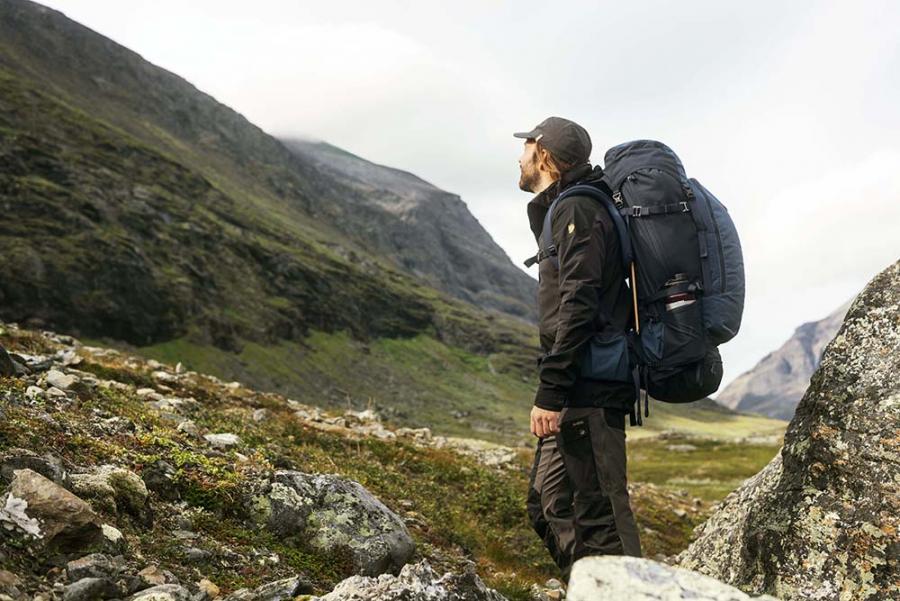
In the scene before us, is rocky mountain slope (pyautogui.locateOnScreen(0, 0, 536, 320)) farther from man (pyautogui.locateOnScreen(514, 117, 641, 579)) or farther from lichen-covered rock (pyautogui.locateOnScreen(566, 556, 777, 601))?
lichen-covered rock (pyautogui.locateOnScreen(566, 556, 777, 601))

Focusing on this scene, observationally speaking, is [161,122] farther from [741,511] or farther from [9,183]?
[741,511]

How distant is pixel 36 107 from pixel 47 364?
3701 inches

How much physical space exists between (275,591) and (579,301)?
3.36 metres

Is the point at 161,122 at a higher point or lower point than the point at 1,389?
higher

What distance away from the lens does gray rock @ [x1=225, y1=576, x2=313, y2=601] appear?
16.1 ft

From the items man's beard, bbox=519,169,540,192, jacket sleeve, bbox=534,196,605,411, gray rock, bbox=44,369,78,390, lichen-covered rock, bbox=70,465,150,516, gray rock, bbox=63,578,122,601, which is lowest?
gray rock, bbox=63,578,122,601

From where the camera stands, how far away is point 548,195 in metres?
6.23

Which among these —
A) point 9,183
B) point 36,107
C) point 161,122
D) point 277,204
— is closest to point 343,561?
point 9,183

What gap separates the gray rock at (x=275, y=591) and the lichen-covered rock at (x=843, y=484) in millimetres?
3827

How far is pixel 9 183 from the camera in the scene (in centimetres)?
6262

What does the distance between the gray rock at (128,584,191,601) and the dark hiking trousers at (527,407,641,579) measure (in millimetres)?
3055

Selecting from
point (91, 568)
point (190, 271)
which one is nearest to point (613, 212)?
point (91, 568)

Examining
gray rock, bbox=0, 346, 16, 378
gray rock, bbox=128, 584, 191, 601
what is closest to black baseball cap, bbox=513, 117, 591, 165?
gray rock, bbox=128, 584, 191, 601

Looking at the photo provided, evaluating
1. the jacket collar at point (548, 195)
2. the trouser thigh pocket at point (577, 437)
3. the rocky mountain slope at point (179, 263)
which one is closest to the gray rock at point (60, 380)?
the jacket collar at point (548, 195)
